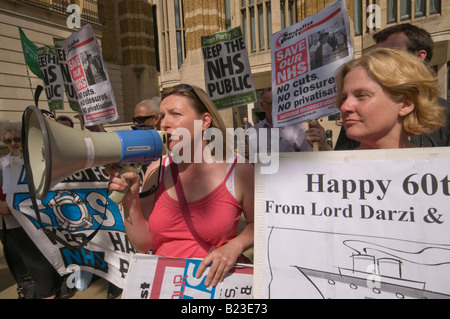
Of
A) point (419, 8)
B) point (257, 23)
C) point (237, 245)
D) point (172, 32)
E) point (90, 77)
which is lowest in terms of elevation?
point (237, 245)

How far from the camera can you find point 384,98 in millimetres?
1005

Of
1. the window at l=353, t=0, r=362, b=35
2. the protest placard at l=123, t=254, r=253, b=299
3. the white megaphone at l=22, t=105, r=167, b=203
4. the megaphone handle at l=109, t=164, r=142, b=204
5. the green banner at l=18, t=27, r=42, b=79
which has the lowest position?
the protest placard at l=123, t=254, r=253, b=299

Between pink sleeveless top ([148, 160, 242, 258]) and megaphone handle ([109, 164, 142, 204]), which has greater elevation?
megaphone handle ([109, 164, 142, 204])

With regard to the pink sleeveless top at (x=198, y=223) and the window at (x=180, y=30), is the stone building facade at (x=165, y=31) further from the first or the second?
the pink sleeveless top at (x=198, y=223)

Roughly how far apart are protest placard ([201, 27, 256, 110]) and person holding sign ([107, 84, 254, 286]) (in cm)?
193

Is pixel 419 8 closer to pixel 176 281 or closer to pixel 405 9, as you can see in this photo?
pixel 405 9

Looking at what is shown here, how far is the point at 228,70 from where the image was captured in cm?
345

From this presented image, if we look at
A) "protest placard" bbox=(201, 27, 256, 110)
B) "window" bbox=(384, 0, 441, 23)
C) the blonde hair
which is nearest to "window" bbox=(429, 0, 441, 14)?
"window" bbox=(384, 0, 441, 23)

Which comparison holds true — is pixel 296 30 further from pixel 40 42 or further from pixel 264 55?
pixel 40 42

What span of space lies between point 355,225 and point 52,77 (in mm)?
4897

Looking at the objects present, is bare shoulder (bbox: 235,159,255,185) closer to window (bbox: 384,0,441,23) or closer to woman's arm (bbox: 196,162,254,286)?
woman's arm (bbox: 196,162,254,286)

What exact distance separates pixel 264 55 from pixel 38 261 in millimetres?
12506

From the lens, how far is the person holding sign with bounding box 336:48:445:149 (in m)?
1.00

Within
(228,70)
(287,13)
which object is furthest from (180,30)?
(228,70)
